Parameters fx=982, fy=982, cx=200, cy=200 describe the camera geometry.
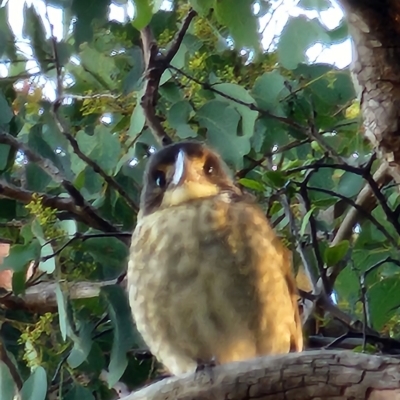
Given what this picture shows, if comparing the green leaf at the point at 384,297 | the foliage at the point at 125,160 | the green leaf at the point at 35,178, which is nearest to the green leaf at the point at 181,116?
the foliage at the point at 125,160

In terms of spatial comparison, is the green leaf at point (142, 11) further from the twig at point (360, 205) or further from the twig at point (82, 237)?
the twig at point (360, 205)

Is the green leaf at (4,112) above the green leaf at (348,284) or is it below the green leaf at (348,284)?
above

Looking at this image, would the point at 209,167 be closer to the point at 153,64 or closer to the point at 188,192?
the point at 188,192

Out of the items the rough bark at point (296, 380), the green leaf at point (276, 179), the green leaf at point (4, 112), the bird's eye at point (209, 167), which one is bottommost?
the rough bark at point (296, 380)

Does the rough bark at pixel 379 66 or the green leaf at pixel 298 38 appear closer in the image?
the rough bark at pixel 379 66

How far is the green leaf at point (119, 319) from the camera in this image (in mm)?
1344

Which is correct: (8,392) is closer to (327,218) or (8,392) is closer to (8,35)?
(8,35)

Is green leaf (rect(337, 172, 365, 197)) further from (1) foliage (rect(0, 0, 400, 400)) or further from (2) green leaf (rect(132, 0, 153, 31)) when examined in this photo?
(2) green leaf (rect(132, 0, 153, 31))

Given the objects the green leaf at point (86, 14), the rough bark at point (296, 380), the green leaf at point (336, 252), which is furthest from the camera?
the green leaf at point (336, 252)

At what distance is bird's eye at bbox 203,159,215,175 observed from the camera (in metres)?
1.38

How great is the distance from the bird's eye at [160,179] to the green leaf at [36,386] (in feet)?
1.01

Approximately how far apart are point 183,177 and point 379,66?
47 cm

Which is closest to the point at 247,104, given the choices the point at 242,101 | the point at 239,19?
the point at 242,101

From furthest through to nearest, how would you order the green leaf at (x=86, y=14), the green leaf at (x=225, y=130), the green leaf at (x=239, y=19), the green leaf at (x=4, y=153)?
the green leaf at (x=4, y=153)
the green leaf at (x=225, y=130)
the green leaf at (x=86, y=14)
the green leaf at (x=239, y=19)
